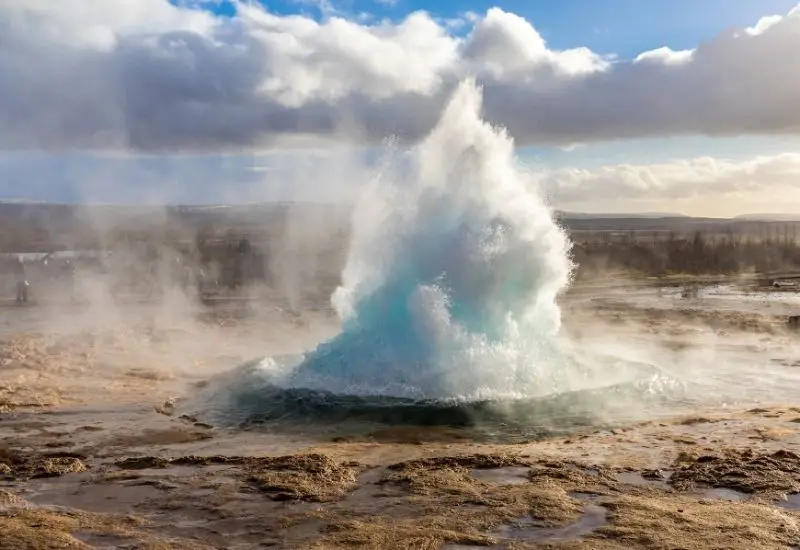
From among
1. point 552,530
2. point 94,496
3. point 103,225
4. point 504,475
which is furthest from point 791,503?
point 103,225

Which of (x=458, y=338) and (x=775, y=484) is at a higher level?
(x=458, y=338)

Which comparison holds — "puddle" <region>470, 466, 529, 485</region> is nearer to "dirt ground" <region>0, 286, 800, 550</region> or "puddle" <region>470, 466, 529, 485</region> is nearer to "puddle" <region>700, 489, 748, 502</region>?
"dirt ground" <region>0, 286, 800, 550</region>

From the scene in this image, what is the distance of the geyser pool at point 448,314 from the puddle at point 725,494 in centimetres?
347

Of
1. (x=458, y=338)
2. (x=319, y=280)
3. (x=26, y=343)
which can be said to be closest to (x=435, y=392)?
(x=458, y=338)

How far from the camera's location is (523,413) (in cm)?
912

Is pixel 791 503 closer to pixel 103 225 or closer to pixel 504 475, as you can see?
pixel 504 475

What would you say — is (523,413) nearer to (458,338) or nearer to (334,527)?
(458,338)

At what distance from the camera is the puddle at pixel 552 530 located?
5.29 meters

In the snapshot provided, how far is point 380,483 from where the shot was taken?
255 inches

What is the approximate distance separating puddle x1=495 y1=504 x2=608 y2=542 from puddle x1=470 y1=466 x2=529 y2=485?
2.83 feet

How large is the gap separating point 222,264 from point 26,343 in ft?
63.3

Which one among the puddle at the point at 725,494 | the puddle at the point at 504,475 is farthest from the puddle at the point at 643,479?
the puddle at the point at 504,475

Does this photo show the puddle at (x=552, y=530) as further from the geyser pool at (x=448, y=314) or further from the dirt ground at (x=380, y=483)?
the geyser pool at (x=448, y=314)

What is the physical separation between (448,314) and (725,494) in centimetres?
508
